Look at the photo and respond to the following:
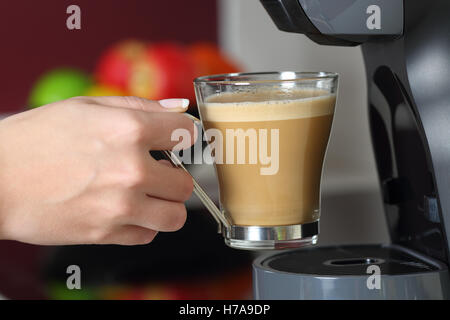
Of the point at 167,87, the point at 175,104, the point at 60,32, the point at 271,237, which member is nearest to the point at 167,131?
the point at 175,104

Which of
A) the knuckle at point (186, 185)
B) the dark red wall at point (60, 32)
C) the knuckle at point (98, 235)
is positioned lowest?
the knuckle at point (98, 235)

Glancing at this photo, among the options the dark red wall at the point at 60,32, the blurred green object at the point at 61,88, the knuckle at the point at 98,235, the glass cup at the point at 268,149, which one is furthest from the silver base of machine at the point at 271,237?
the dark red wall at the point at 60,32

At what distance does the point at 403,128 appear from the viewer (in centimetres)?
64

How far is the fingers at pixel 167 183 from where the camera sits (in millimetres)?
590

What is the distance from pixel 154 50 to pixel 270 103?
783 millimetres

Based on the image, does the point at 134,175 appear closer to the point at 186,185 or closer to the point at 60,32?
the point at 186,185

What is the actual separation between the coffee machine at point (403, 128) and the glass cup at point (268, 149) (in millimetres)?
38

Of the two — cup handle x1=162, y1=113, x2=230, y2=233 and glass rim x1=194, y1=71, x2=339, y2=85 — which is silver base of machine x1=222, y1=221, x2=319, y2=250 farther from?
glass rim x1=194, y1=71, x2=339, y2=85

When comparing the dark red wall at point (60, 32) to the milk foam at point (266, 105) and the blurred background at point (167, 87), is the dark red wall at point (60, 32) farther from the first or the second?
the milk foam at point (266, 105)

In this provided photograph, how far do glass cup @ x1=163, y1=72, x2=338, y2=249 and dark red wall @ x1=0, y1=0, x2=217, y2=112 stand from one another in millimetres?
1356

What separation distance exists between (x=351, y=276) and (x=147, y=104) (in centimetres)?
22

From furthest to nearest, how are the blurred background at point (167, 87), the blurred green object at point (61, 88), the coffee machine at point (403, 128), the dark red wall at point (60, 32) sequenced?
the dark red wall at point (60, 32) → the blurred green object at point (61, 88) → the blurred background at point (167, 87) → the coffee machine at point (403, 128)

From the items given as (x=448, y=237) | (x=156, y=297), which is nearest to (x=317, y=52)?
(x=156, y=297)
